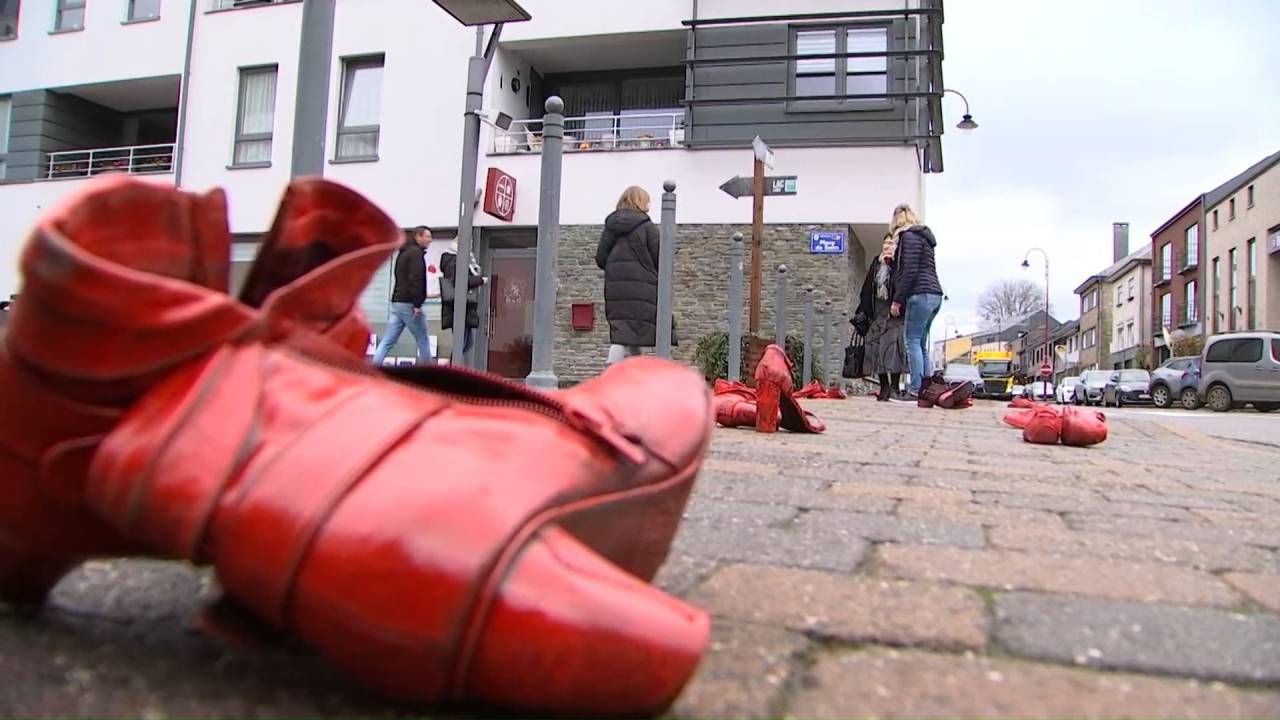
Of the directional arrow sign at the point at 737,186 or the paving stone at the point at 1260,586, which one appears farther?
the directional arrow sign at the point at 737,186

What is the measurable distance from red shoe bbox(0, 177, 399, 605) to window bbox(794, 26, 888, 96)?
584 inches

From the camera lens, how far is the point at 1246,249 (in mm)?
38938

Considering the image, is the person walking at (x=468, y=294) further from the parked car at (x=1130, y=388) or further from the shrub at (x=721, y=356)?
the parked car at (x=1130, y=388)

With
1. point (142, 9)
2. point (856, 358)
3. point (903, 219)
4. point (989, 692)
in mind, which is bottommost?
point (989, 692)

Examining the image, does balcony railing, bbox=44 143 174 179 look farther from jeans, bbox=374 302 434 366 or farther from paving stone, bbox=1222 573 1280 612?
paving stone, bbox=1222 573 1280 612

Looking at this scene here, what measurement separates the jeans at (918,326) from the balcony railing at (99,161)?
56.6ft

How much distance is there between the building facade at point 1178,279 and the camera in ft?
148

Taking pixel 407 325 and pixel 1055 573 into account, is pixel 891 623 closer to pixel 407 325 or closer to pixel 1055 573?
pixel 1055 573

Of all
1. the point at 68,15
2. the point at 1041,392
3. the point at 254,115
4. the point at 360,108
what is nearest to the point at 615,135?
the point at 360,108

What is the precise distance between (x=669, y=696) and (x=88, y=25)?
23.7 meters

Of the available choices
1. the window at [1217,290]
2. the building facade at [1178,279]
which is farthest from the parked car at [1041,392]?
the window at [1217,290]

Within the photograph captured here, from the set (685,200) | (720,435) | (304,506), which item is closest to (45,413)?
(304,506)

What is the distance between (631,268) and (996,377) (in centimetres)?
3899

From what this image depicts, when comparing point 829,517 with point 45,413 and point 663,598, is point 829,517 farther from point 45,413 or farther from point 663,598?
point 45,413
